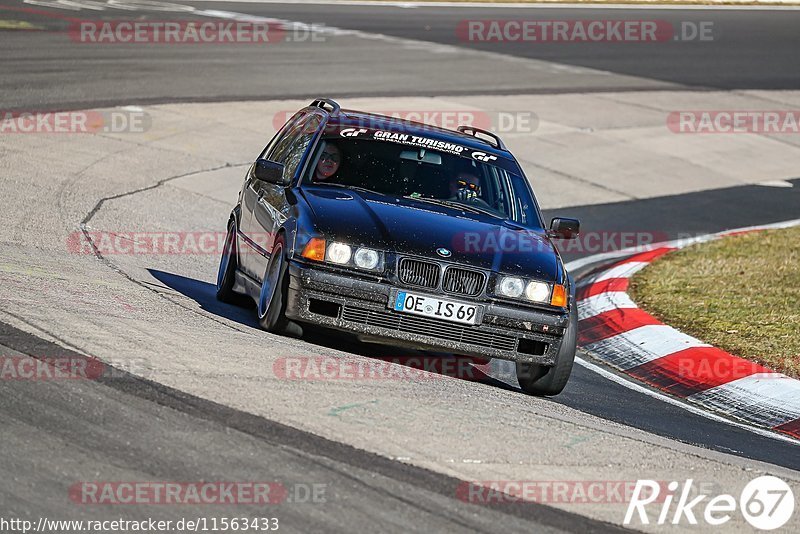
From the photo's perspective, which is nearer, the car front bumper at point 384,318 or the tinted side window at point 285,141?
the car front bumper at point 384,318

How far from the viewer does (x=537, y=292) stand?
315 inches

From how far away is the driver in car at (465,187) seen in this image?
9078 mm

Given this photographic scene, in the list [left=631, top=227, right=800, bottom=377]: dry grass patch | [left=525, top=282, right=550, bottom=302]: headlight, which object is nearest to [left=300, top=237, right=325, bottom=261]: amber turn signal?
[left=525, top=282, right=550, bottom=302]: headlight

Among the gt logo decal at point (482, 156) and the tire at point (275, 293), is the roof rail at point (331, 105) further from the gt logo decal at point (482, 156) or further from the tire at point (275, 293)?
the tire at point (275, 293)

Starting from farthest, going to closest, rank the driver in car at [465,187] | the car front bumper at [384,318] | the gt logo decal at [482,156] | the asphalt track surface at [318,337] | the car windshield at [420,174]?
the gt logo decal at [482,156] → the driver in car at [465,187] → the car windshield at [420,174] → the car front bumper at [384,318] → the asphalt track surface at [318,337]

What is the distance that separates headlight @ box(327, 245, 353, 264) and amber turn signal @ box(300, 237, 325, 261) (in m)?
0.04

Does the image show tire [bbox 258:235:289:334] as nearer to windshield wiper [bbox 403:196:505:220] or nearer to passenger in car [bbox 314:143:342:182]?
passenger in car [bbox 314:143:342:182]

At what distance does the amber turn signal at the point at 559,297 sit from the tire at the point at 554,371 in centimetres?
10

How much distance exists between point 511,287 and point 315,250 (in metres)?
1.22

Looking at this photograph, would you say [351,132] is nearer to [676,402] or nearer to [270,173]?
[270,173]

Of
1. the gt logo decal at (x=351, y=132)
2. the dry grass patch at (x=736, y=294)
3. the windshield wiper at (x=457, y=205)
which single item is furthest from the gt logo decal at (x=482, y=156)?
the dry grass patch at (x=736, y=294)

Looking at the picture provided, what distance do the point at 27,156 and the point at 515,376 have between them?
7.69m

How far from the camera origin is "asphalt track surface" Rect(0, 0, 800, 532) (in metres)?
5.27

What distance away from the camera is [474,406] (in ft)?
22.2
